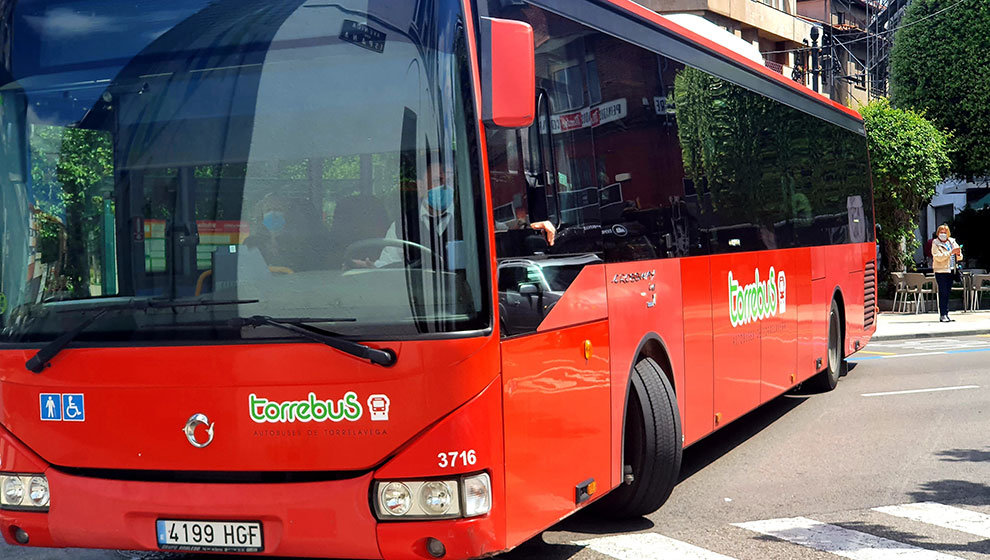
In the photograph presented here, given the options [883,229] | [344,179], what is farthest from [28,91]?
[883,229]

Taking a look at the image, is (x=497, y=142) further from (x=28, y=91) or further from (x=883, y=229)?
(x=883, y=229)

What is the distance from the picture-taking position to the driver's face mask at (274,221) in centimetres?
503

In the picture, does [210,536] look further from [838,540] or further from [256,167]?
[838,540]

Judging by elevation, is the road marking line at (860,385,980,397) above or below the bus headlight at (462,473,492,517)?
below

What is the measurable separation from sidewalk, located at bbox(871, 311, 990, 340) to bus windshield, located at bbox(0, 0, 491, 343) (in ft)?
59.3

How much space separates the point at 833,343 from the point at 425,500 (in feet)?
30.8

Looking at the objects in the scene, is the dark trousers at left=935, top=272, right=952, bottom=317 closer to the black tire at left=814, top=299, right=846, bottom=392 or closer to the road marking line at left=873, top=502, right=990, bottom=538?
the black tire at left=814, top=299, right=846, bottom=392

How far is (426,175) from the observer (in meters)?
4.94

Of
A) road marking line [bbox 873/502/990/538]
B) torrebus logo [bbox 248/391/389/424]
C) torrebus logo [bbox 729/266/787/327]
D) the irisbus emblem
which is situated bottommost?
road marking line [bbox 873/502/990/538]

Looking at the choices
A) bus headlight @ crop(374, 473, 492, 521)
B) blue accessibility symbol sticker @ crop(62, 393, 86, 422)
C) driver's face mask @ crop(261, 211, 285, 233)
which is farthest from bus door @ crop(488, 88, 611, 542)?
blue accessibility symbol sticker @ crop(62, 393, 86, 422)

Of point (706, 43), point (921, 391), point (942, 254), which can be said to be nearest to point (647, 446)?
point (706, 43)

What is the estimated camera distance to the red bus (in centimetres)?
489

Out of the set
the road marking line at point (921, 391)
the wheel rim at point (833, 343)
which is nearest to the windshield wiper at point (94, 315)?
the wheel rim at point (833, 343)

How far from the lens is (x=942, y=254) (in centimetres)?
2359
